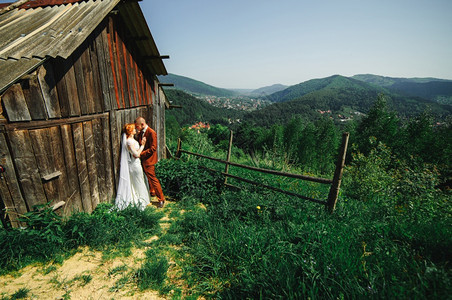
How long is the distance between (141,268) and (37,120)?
275 centimetres

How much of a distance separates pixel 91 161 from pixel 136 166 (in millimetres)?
965

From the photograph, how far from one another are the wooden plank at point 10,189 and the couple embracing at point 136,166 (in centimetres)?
167

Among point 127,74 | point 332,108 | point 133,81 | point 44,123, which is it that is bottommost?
point 332,108

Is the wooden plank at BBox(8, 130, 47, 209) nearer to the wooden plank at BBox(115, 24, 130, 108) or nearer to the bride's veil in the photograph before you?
the bride's veil

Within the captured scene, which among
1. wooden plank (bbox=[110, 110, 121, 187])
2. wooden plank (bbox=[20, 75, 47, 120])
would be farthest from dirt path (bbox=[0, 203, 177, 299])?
wooden plank (bbox=[20, 75, 47, 120])

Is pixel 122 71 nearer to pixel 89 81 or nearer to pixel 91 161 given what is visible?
pixel 89 81

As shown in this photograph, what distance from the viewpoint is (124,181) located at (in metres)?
4.62

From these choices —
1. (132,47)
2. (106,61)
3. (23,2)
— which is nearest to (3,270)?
(106,61)

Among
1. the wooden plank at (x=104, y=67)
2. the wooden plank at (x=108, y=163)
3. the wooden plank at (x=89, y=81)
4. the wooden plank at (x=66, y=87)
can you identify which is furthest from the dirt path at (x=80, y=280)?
the wooden plank at (x=104, y=67)

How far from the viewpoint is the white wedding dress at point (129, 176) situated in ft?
15.0

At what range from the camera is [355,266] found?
2.12 metres

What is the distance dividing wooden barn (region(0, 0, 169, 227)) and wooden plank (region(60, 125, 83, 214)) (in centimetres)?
2

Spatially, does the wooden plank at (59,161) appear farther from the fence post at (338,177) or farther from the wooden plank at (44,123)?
the fence post at (338,177)

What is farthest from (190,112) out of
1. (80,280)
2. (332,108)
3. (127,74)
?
(332,108)
